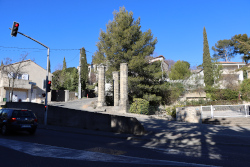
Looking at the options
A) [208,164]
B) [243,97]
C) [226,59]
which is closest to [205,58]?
[243,97]

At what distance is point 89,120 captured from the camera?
14.9m

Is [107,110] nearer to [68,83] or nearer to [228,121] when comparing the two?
[228,121]

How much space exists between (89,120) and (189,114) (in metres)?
10.2

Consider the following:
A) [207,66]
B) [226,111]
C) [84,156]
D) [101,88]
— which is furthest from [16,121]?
[207,66]

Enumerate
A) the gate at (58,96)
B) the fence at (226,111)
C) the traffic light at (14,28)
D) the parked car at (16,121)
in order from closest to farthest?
the parked car at (16,121)
the traffic light at (14,28)
the fence at (226,111)
the gate at (58,96)

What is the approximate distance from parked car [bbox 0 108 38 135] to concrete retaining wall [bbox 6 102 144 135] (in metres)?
4.05

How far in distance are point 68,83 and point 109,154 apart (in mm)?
42246

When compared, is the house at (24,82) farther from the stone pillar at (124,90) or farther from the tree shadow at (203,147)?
the tree shadow at (203,147)

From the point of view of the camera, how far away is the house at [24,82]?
113ft

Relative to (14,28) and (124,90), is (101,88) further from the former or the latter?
(14,28)

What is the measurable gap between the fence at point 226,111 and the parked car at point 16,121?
14.8 m

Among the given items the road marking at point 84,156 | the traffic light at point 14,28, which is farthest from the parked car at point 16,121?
the traffic light at point 14,28

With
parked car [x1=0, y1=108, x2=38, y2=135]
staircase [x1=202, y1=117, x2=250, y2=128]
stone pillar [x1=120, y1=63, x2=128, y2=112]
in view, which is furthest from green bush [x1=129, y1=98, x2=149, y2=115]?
parked car [x1=0, y1=108, x2=38, y2=135]

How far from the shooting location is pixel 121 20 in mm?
29625
